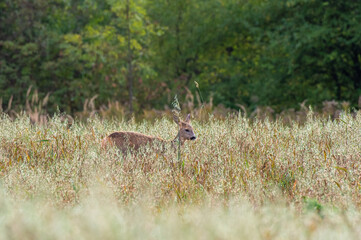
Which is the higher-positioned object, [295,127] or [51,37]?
[295,127]

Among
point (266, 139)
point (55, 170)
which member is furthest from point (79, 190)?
point (266, 139)

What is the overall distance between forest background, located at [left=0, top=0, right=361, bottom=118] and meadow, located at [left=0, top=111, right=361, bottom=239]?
8.70 meters

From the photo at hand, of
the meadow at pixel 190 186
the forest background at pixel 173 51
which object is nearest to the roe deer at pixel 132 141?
the meadow at pixel 190 186

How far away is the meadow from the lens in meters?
3.39

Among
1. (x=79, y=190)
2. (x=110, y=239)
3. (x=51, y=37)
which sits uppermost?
(x=110, y=239)

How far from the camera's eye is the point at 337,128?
26.4ft

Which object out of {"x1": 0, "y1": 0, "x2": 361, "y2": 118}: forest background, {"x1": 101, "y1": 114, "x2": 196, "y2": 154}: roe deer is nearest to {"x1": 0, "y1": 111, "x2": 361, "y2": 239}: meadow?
{"x1": 101, "y1": 114, "x2": 196, "y2": 154}: roe deer

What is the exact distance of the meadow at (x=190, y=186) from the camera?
133 inches

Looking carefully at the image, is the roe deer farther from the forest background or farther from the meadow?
the forest background

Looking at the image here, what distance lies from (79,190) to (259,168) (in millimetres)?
2225

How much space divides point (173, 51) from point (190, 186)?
20272mm

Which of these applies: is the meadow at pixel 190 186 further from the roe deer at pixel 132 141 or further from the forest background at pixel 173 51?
the forest background at pixel 173 51

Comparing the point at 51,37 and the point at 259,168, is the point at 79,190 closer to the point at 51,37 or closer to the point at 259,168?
the point at 259,168

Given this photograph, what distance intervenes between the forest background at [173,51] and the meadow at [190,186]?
870 cm
